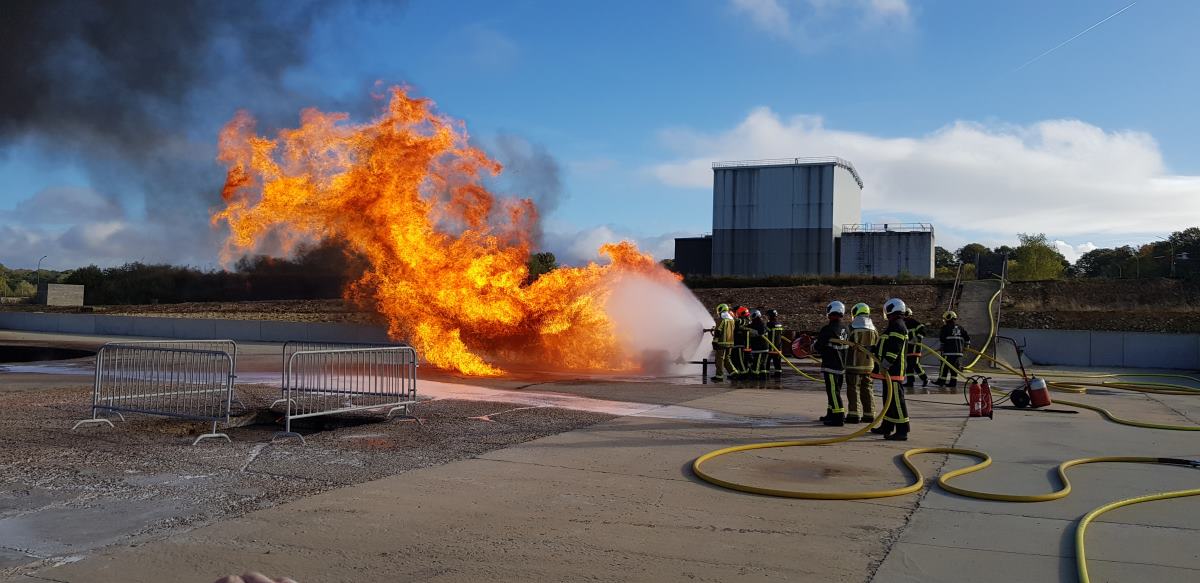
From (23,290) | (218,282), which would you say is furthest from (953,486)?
(23,290)

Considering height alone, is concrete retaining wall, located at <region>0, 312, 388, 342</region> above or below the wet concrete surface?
above

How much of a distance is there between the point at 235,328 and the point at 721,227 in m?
38.2

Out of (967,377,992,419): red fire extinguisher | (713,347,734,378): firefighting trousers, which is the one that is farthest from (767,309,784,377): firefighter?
(967,377,992,419): red fire extinguisher

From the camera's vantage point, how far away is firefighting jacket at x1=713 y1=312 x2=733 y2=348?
56.5 ft

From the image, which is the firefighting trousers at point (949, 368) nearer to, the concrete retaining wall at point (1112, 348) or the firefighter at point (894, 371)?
the firefighter at point (894, 371)

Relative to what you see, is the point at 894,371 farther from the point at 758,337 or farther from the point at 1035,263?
the point at 1035,263

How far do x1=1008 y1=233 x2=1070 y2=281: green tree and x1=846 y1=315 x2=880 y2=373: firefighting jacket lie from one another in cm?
4896

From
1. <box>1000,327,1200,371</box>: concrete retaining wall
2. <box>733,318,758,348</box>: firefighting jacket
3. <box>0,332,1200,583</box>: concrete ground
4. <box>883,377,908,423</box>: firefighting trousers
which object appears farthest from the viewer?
<box>1000,327,1200,371</box>: concrete retaining wall

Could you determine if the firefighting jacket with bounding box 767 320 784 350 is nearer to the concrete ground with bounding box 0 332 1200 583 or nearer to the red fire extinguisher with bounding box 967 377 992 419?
the red fire extinguisher with bounding box 967 377 992 419

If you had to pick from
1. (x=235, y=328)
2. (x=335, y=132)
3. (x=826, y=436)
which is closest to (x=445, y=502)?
(x=826, y=436)

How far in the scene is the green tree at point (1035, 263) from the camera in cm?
5584

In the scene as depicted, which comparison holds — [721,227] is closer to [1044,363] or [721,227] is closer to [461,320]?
[1044,363]

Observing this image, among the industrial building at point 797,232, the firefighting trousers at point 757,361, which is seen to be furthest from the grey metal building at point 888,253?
the firefighting trousers at point 757,361

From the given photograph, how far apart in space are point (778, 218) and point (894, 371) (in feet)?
166
